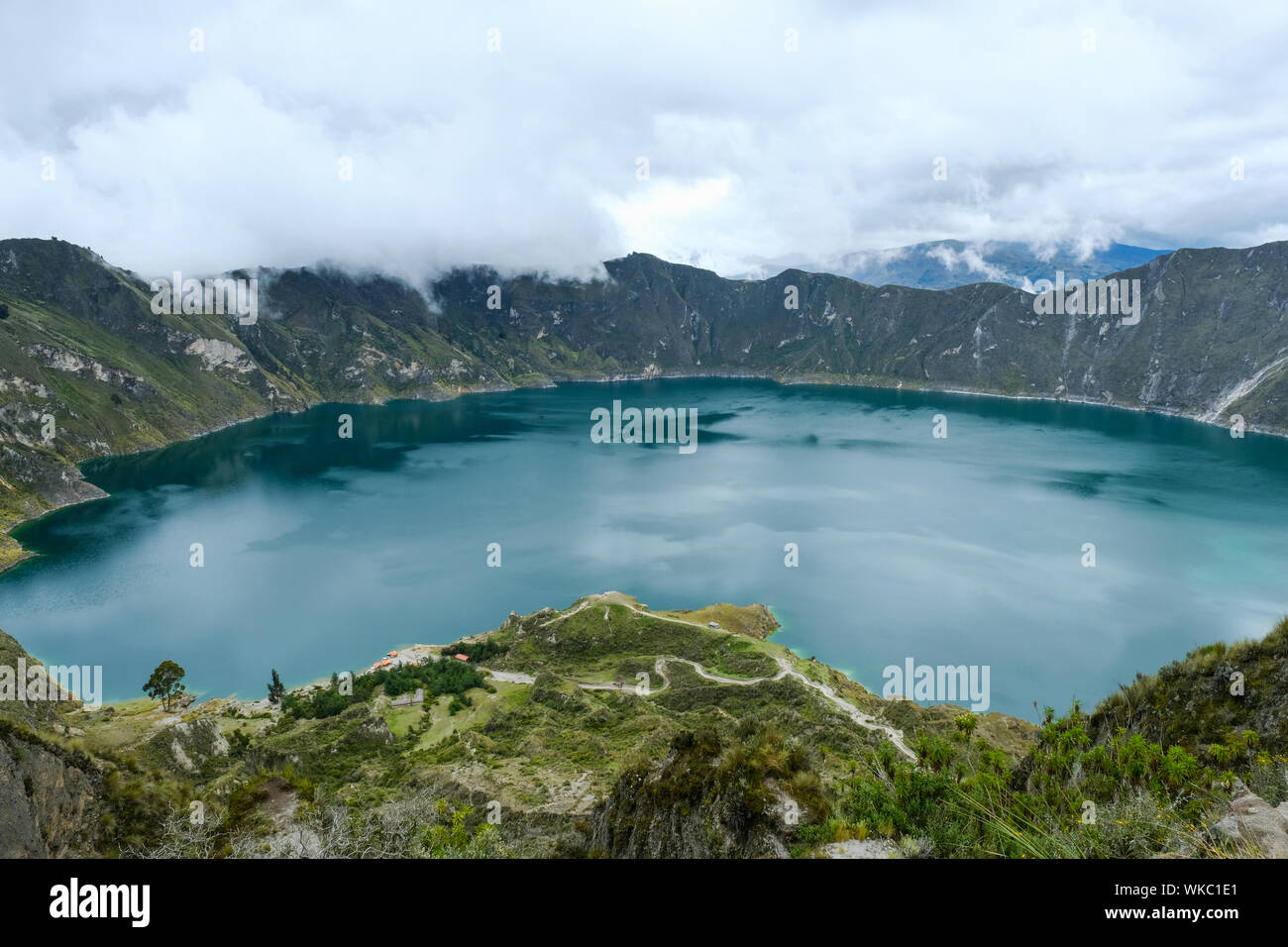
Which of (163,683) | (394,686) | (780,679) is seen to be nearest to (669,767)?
(780,679)

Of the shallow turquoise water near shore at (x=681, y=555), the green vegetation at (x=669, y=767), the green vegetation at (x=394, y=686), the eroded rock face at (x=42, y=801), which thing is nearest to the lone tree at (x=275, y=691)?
the green vegetation at (x=394, y=686)

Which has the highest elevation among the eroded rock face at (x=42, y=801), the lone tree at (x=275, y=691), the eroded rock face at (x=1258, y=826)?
the eroded rock face at (x=1258, y=826)

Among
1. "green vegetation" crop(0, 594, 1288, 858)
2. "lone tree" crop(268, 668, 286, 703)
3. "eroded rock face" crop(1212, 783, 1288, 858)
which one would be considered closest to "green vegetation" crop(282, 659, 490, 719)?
"green vegetation" crop(0, 594, 1288, 858)

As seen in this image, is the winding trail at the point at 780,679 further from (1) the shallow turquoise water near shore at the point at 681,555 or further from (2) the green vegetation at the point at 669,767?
(1) the shallow turquoise water near shore at the point at 681,555

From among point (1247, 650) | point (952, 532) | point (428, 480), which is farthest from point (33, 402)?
point (1247, 650)

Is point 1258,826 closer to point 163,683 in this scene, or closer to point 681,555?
point 163,683
